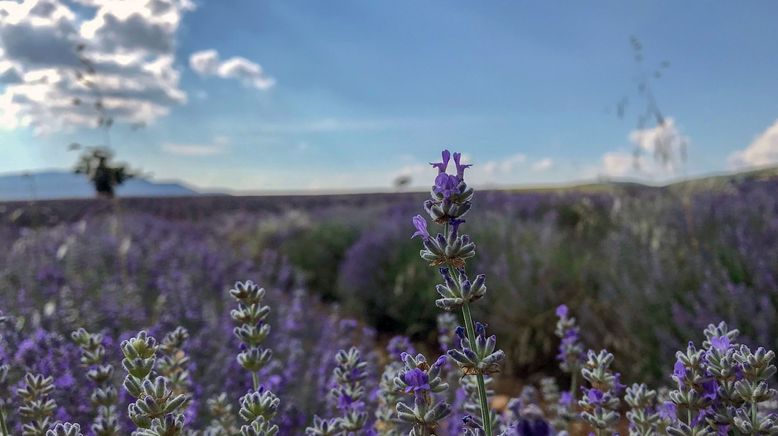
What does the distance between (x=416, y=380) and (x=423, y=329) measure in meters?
4.91

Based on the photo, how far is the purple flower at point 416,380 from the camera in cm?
83

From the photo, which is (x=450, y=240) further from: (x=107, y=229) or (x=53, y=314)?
(x=107, y=229)

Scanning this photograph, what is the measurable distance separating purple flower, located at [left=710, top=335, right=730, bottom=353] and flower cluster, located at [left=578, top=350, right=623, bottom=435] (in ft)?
0.63

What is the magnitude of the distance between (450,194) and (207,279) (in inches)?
200

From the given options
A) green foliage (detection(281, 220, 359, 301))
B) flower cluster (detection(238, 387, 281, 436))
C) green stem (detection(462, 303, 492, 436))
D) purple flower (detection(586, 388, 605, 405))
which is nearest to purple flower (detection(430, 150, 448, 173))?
green stem (detection(462, 303, 492, 436))

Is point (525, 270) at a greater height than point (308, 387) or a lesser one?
greater

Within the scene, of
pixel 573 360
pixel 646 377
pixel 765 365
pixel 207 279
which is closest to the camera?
pixel 765 365

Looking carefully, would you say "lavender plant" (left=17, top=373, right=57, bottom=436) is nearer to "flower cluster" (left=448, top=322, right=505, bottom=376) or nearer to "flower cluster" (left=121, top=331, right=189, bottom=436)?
"flower cluster" (left=121, top=331, right=189, bottom=436)

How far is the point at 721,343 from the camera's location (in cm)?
97

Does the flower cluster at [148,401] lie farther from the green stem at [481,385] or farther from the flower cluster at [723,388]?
the flower cluster at [723,388]

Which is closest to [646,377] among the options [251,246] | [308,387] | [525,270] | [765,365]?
[525,270]

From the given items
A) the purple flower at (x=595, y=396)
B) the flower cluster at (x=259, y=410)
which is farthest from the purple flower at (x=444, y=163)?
the purple flower at (x=595, y=396)

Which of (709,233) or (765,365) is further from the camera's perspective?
(709,233)

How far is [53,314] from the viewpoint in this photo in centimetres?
311
